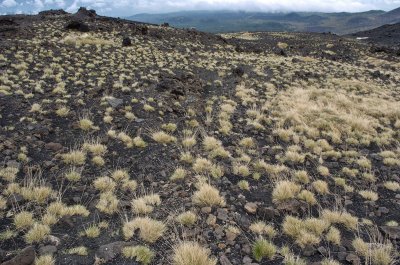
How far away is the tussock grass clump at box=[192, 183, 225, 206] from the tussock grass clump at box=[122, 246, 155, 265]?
219cm

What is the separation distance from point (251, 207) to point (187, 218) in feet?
5.92

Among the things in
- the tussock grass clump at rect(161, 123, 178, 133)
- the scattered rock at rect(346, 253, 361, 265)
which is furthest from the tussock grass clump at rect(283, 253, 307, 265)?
the tussock grass clump at rect(161, 123, 178, 133)

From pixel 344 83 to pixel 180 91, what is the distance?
15425 mm

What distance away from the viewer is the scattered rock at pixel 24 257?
18.3ft

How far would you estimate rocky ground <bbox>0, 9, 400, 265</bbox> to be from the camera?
675cm

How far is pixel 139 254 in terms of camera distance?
20.7ft

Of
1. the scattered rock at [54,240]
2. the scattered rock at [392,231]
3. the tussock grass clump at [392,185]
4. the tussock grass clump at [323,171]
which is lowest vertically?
the tussock grass clump at [392,185]

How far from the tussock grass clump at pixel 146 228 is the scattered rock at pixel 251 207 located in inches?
87.2

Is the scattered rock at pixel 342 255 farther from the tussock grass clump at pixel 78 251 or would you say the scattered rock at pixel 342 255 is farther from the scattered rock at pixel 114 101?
the scattered rock at pixel 114 101

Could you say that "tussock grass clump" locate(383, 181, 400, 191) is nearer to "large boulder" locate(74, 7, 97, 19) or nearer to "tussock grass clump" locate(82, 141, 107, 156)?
"tussock grass clump" locate(82, 141, 107, 156)

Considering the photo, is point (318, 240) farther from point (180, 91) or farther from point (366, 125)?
point (180, 91)

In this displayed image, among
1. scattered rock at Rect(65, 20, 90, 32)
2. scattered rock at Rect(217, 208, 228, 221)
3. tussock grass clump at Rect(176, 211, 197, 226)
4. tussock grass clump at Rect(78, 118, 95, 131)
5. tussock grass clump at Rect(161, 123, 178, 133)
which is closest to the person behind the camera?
tussock grass clump at Rect(176, 211, 197, 226)

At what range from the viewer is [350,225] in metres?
7.86

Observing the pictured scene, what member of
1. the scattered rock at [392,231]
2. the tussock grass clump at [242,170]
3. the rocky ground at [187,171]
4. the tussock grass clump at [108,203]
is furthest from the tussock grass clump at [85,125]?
the scattered rock at [392,231]
